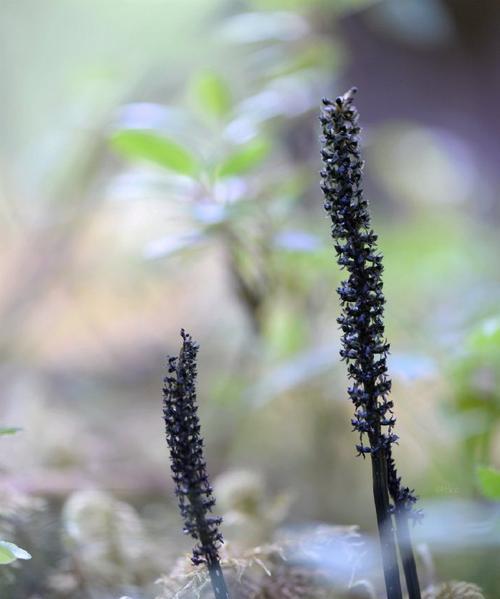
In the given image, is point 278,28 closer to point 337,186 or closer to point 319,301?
point 319,301

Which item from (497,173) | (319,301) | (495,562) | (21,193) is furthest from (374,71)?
(495,562)

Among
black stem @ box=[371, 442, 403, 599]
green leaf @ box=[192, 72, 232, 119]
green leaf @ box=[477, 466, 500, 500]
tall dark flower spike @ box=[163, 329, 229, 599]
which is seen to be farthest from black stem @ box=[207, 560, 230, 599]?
green leaf @ box=[192, 72, 232, 119]

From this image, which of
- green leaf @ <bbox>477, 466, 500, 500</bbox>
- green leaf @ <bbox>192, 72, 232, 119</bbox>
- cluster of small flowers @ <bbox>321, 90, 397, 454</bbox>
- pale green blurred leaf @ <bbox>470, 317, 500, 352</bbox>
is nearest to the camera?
cluster of small flowers @ <bbox>321, 90, 397, 454</bbox>

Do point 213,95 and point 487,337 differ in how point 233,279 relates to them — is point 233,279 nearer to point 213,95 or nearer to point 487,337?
point 213,95

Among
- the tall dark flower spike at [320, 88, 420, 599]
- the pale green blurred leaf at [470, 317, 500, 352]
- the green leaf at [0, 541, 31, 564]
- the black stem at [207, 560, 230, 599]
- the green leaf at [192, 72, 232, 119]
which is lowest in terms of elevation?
the black stem at [207, 560, 230, 599]

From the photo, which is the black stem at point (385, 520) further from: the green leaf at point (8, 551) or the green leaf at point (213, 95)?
the green leaf at point (213, 95)

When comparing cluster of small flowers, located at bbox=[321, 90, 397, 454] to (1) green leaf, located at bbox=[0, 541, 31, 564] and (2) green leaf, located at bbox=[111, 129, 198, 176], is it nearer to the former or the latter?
(1) green leaf, located at bbox=[0, 541, 31, 564]

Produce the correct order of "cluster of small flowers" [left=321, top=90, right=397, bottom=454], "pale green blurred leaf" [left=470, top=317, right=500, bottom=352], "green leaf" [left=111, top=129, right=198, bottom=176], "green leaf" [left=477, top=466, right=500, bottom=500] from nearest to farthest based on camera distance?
"cluster of small flowers" [left=321, top=90, right=397, bottom=454]
"green leaf" [left=477, top=466, right=500, bottom=500]
"pale green blurred leaf" [left=470, top=317, right=500, bottom=352]
"green leaf" [left=111, top=129, right=198, bottom=176]

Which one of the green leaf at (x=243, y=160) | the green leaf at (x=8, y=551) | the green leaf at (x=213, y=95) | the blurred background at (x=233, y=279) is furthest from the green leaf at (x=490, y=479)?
the green leaf at (x=213, y=95)
